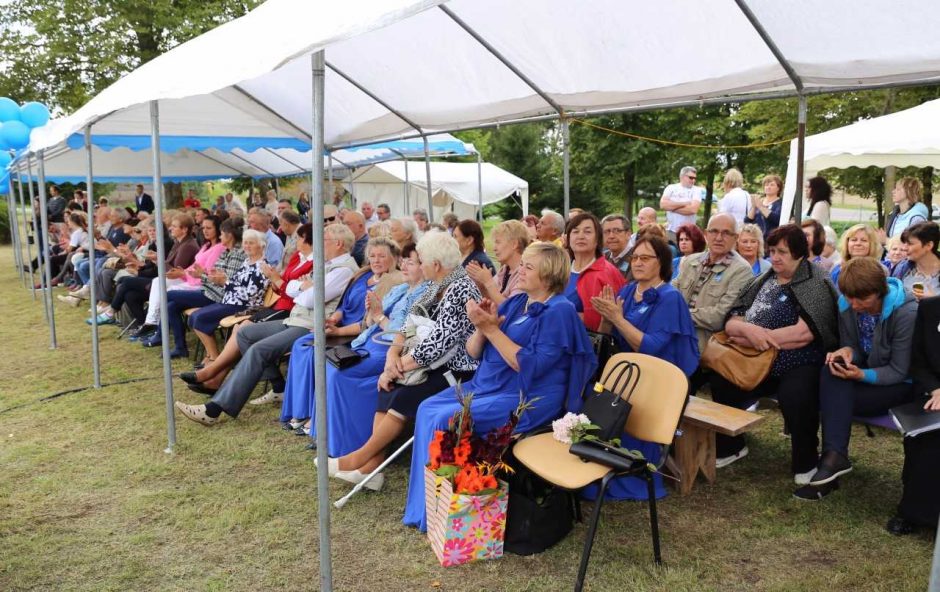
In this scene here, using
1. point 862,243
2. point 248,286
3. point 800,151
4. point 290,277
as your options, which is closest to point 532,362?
point 800,151

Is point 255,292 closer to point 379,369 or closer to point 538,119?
point 379,369

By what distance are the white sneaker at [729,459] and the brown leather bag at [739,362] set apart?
0.47 m

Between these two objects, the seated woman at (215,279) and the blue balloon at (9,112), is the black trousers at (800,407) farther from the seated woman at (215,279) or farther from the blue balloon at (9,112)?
the blue balloon at (9,112)

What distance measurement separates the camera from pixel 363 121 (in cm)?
696

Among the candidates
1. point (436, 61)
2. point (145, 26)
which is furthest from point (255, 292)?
point (145, 26)

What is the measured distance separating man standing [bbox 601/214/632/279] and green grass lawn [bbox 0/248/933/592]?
1.54m

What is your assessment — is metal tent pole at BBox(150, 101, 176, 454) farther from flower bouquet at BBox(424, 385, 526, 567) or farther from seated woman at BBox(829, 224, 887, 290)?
seated woman at BBox(829, 224, 887, 290)

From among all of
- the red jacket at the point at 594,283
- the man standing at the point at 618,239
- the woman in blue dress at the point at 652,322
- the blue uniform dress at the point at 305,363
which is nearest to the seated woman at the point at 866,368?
the woman in blue dress at the point at 652,322

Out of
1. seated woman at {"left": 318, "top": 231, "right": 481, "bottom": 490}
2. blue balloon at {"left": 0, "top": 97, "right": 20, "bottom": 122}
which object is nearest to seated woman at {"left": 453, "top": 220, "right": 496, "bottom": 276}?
seated woman at {"left": 318, "top": 231, "right": 481, "bottom": 490}

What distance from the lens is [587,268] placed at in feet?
14.5

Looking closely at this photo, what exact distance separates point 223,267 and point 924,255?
5.82 meters

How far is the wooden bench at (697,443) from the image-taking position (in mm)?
3748

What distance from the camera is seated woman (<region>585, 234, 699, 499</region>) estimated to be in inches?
141

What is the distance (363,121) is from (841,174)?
12371 millimetres
